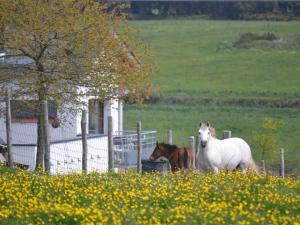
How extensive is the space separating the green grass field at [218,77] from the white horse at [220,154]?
58.9 ft

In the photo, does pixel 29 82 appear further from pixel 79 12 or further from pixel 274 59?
pixel 274 59

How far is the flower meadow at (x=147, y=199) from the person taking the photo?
1455cm

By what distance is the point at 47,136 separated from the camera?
24.0 m

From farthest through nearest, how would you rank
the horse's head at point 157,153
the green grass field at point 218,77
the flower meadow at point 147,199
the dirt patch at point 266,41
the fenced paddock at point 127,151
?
the dirt patch at point 266,41
the green grass field at point 218,77
the fenced paddock at point 127,151
the horse's head at point 157,153
the flower meadow at point 147,199

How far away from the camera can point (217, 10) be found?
8625 cm

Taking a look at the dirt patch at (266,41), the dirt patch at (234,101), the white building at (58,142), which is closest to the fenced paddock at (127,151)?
the white building at (58,142)

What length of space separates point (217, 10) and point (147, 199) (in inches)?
2799

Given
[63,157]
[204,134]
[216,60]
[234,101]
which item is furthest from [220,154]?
[216,60]

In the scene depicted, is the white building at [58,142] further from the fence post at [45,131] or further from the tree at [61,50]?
the fence post at [45,131]

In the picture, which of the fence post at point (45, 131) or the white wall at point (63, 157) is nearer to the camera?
the fence post at point (45, 131)

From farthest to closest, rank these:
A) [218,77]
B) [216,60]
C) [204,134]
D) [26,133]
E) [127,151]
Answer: [216,60] → [218,77] → [127,151] → [26,133] → [204,134]

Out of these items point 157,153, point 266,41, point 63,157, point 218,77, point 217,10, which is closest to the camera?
point 157,153

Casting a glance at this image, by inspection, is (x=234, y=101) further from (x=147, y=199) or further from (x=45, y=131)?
(x=147, y=199)

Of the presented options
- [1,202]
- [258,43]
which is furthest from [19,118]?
[258,43]
